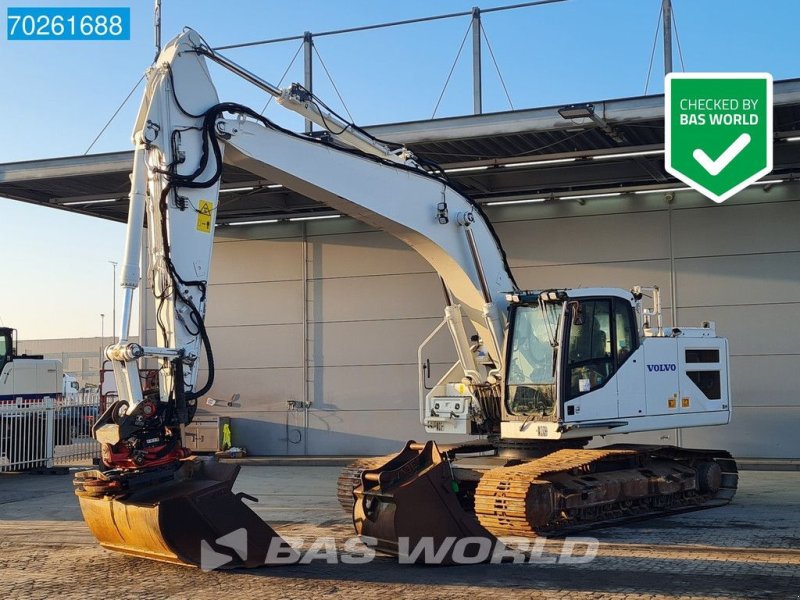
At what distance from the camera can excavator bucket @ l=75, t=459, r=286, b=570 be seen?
891cm

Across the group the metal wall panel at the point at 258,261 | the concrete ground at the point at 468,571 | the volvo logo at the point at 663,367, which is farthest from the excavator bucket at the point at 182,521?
the metal wall panel at the point at 258,261

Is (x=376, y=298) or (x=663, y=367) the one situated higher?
(x=376, y=298)

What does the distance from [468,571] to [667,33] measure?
10.6 m

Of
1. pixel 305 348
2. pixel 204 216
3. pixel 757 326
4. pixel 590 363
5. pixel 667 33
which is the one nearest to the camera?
pixel 204 216

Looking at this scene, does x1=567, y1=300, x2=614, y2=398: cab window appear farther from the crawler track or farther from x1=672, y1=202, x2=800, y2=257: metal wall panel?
x1=672, y1=202, x2=800, y2=257: metal wall panel

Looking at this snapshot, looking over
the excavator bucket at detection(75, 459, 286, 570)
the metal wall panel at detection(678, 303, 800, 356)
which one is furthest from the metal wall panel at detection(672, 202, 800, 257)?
the excavator bucket at detection(75, 459, 286, 570)

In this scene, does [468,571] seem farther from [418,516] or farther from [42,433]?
[42,433]

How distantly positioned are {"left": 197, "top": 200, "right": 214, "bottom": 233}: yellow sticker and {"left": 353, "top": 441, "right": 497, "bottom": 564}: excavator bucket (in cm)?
311

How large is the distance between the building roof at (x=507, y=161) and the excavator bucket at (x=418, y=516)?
26.6 feet

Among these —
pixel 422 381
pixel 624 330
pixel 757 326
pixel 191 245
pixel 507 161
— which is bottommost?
pixel 422 381

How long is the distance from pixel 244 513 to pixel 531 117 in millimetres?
9385

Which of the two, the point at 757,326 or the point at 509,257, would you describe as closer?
the point at 757,326

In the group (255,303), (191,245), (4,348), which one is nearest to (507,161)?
(255,303)

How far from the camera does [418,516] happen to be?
949 cm
